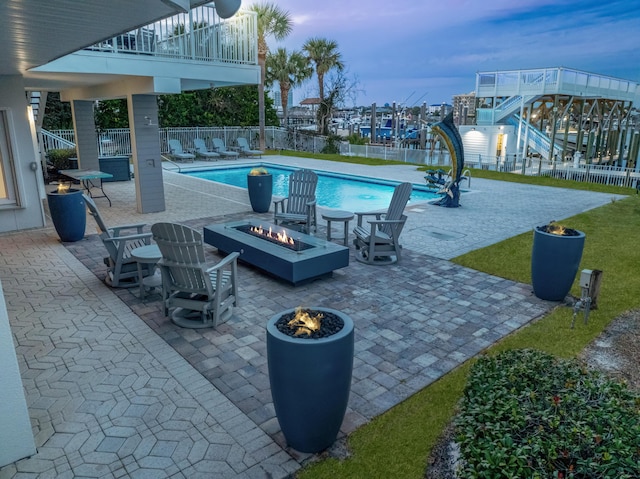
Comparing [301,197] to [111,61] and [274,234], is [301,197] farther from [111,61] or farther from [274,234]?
[111,61]

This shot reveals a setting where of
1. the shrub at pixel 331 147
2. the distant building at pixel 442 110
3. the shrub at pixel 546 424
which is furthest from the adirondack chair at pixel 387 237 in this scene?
the distant building at pixel 442 110

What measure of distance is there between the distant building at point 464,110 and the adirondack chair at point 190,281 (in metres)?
18.7

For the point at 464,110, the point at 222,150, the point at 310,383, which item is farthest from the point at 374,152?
the point at 310,383

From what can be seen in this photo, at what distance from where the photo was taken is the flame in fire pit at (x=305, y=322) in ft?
9.43

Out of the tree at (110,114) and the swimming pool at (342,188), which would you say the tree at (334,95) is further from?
the tree at (110,114)

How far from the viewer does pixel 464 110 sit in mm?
29219

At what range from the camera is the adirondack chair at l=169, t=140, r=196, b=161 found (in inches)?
822

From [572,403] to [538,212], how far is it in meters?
9.64

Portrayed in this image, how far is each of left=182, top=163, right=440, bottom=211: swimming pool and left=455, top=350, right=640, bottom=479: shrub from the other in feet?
32.4

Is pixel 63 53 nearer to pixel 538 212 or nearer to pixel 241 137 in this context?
pixel 538 212

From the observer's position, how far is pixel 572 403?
2412mm

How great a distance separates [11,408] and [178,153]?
19716mm

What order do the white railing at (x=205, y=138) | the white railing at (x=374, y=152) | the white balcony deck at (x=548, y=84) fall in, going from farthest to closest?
the white balcony deck at (x=548, y=84) → the white railing at (x=205, y=138) → the white railing at (x=374, y=152)

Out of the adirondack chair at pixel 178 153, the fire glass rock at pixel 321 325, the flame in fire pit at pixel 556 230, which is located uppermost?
the adirondack chair at pixel 178 153
